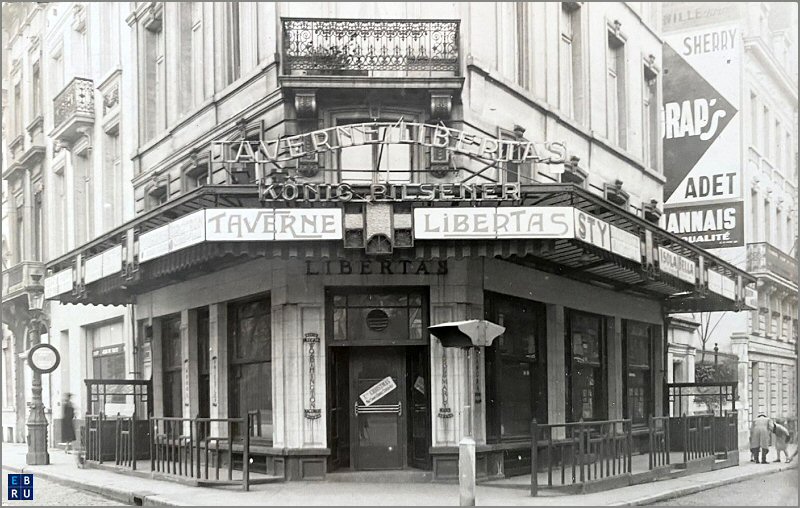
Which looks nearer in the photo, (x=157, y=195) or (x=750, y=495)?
(x=750, y=495)

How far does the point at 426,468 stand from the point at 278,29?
7.98m

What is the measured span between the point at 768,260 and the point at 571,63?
6.41m

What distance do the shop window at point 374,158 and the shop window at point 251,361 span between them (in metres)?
3.00

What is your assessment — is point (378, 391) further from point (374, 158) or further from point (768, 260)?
point (768, 260)

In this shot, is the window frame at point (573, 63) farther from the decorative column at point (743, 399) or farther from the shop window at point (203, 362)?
the shop window at point (203, 362)

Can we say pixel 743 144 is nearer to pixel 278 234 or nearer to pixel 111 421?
pixel 278 234

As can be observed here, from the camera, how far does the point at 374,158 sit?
52.8ft

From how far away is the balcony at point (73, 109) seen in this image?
24.5 meters

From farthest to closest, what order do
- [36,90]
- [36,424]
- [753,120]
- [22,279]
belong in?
[36,90], [22,279], [36,424], [753,120]

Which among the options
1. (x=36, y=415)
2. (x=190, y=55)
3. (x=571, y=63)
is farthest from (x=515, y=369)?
(x=36, y=415)

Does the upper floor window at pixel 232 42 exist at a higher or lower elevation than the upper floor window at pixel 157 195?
higher

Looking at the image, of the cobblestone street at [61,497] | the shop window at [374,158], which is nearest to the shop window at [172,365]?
the cobblestone street at [61,497]

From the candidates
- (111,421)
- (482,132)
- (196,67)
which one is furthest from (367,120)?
(111,421)

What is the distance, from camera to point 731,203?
2092cm
